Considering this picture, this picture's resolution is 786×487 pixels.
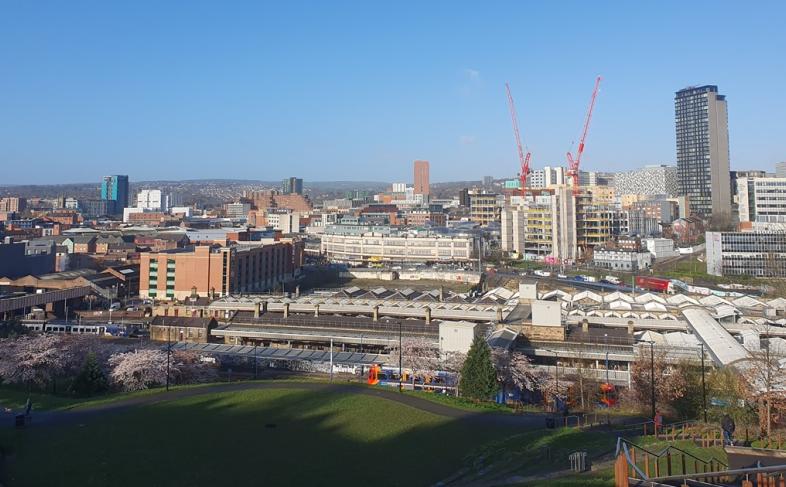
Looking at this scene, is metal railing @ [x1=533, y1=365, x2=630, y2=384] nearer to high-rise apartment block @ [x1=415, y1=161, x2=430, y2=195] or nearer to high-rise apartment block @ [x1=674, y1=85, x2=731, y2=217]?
high-rise apartment block @ [x1=674, y1=85, x2=731, y2=217]

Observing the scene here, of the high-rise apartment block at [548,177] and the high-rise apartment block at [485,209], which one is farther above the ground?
the high-rise apartment block at [548,177]

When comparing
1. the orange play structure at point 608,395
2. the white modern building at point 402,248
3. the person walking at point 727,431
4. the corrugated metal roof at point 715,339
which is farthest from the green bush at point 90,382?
the white modern building at point 402,248

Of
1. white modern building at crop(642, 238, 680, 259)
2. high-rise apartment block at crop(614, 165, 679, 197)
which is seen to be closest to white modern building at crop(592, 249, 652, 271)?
white modern building at crop(642, 238, 680, 259)

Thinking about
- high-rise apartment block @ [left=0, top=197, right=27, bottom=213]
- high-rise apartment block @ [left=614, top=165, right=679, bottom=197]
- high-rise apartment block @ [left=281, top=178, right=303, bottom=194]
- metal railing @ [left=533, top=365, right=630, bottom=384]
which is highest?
high-rise apartment block @ [left=281, top=178, right=303, bottom=194]

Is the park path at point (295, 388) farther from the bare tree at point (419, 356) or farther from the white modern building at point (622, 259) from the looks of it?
the white modern building at point (622, 259)

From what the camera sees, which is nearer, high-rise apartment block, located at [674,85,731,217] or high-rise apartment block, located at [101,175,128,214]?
high-rise apartment block, located at [674,85,731,217]

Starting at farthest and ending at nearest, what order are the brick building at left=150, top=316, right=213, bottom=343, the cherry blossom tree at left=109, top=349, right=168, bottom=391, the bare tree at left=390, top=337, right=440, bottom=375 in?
the brick building at left=150, top=316, right=213, bottom=343 < the bare tree at left=390, top=337, right=440, bottom=375 < the cherry blossom tree at left=109, top=349, right=168, bottom=391
